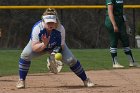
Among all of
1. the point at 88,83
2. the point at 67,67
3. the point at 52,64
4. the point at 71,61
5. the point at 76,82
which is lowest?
the point at 67,67

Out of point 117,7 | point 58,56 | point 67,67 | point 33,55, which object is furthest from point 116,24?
point 58,56

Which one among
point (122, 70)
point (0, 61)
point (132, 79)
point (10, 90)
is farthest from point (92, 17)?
point (10, 90)

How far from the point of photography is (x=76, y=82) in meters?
10.1

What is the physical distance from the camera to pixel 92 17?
76.1ft

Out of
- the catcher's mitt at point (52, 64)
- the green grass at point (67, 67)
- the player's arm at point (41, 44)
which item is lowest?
the green grass at point (67, 67)

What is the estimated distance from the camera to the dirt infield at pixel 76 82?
8891 millimetres

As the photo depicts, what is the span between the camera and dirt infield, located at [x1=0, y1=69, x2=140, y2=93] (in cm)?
889

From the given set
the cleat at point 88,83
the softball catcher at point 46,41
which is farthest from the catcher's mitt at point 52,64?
the cleat at point 88,83

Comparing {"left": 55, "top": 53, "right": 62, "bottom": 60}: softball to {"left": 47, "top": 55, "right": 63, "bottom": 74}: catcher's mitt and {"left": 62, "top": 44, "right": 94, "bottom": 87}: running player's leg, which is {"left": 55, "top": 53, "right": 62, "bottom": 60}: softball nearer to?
{"left": 62, "top": 44, "right": 94, "bottom": 87}: running player's leg

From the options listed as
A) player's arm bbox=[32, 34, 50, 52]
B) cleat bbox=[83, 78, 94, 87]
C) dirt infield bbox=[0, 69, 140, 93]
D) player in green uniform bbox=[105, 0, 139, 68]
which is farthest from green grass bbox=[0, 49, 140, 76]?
player's arm bbox=[32, 34, 50, 52]

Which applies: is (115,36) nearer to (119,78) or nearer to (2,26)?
(119,78)

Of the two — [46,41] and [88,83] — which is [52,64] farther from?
[46,41]

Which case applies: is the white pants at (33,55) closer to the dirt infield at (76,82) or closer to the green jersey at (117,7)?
the dirt infield at (76,82)

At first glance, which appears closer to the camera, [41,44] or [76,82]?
[41,44]
